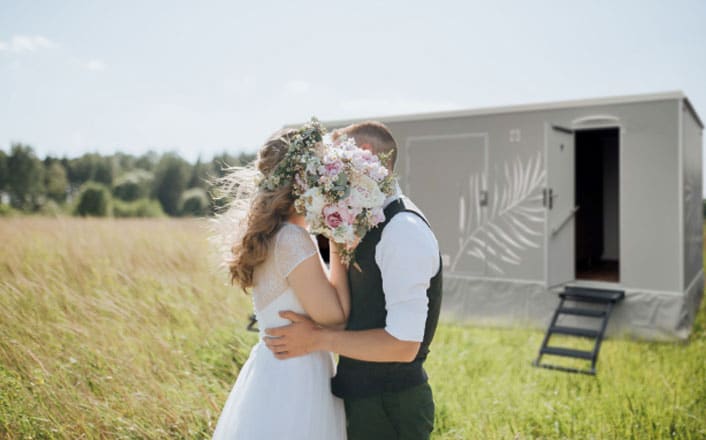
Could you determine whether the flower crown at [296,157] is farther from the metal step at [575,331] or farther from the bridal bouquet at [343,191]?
the metal step at [575,331]

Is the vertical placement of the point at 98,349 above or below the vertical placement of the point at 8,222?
below

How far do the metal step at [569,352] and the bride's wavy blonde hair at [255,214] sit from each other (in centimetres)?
423

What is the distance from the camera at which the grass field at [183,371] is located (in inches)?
129

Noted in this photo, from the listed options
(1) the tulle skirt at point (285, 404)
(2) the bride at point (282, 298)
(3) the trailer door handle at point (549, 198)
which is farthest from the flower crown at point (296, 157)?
(3) the trailer door handle at point (549, 198)

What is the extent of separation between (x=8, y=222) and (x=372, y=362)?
27.9 feet

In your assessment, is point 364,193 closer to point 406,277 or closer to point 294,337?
point 406,277

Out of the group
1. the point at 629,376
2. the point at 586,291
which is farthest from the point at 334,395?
the point at 586,291

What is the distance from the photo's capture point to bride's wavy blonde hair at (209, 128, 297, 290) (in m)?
2.01

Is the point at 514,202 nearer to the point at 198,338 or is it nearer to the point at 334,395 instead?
the point at 198,338

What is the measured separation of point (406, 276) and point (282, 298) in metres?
0.49

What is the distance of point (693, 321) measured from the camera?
23.1 feet

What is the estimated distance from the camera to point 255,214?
201 centimetres

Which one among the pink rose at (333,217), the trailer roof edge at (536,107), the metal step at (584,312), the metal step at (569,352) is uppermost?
the trailer roof edge at (536,107)

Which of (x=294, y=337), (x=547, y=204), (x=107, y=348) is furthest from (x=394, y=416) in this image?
(x=547, y=204)
